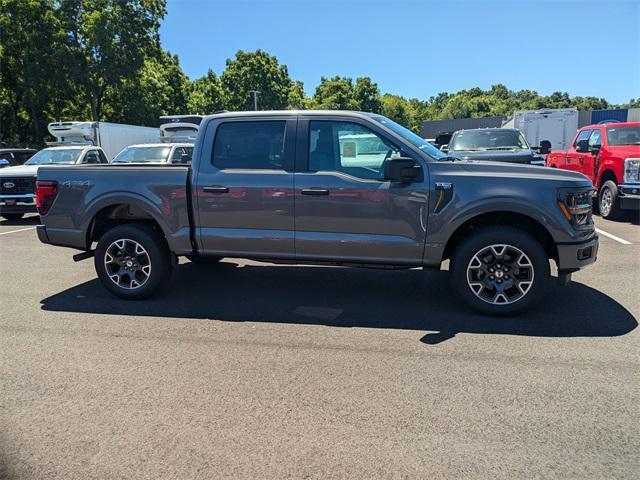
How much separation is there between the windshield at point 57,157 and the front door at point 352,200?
10.8m

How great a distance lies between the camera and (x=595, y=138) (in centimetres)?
1200

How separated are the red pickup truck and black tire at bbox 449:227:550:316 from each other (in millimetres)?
6886

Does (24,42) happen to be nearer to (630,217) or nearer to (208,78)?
(208,78)

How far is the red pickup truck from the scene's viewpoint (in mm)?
10414

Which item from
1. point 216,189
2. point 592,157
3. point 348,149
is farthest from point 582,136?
point 216,189

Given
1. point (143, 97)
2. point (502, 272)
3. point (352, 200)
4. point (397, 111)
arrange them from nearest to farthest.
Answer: point (502, 272) < point (352, 200) < point (143, 97) < point (397, 111)

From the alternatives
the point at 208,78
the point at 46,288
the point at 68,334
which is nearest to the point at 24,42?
the point at 208,78

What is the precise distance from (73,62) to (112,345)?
30.2m

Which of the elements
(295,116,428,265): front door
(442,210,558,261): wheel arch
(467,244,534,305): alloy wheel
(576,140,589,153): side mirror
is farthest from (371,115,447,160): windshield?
(576,140,589,153): side mirror

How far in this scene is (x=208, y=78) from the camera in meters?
48.6

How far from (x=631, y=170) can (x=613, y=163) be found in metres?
0.52

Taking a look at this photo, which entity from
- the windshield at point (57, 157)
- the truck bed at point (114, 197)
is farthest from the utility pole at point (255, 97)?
the truck bed at point (114, 197)

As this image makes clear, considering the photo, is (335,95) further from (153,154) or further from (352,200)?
(352,200)

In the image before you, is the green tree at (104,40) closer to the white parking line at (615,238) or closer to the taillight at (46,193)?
the taillight at (46,193)
